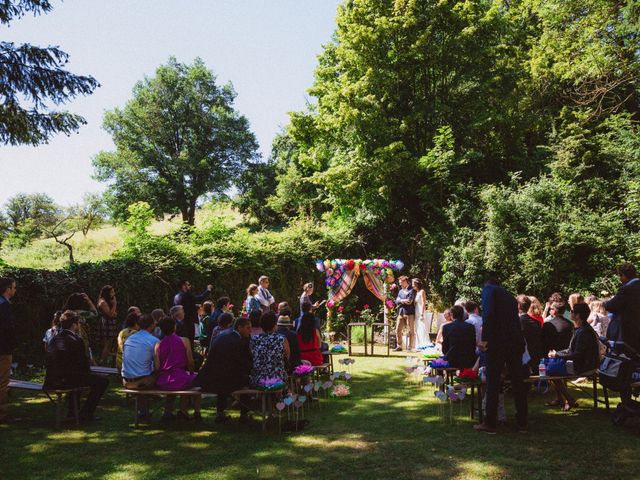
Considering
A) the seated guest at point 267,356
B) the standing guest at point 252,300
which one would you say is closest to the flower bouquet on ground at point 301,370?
the seated guest at point 267,356

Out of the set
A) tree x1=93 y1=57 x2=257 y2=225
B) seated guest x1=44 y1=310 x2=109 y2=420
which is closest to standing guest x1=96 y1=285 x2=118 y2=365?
seated guest x1=44 y1=310 x2=109 y2=420

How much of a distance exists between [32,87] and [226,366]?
7.72 m

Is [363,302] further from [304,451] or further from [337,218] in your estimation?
[304,451]

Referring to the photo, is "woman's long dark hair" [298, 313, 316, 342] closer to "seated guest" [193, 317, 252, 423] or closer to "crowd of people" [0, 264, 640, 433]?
"crowd of people" [0, 264, 640, 433]

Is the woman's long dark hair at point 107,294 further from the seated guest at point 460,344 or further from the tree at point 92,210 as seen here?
the tree at point 92,210

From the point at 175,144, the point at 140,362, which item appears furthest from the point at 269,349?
the point at 175,144

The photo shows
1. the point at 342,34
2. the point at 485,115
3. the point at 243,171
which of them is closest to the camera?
the point at 485,115

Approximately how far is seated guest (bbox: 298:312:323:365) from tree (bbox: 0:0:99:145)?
22.5 ft

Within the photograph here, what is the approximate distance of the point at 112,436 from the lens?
6371 millimetres

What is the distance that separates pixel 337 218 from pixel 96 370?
47.9 ft

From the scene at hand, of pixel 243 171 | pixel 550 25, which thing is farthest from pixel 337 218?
pixel 243 171

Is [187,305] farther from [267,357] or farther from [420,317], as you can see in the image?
[420,317]

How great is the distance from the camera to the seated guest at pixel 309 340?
8.12 metres

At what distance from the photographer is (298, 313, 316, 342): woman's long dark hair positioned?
811 cm
